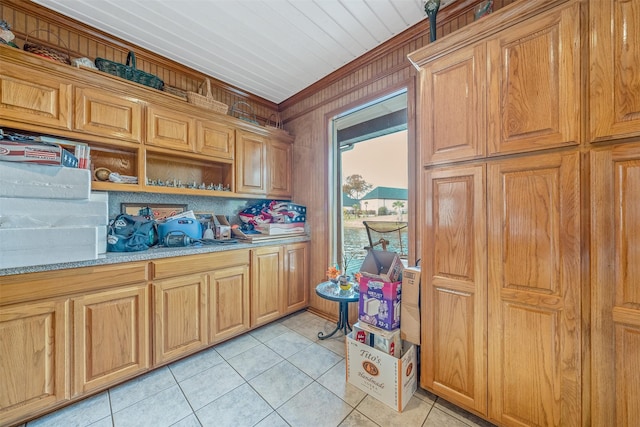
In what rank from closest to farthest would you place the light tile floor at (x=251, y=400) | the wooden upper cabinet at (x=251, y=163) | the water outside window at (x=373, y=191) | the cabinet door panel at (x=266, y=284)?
1. the light tile floor at (x=251, y=400)
2. the water outside window at (x=373, y=191)
3. the cabinet door panel at (x=266, y=284)
4. the wooden upper cabinet at (x=251, y=163)

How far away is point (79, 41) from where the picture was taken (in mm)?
2012

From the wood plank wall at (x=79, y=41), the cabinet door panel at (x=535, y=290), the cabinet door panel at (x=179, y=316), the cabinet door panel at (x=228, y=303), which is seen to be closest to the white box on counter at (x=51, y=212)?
the cabinet door panel at (x=179, y=316)

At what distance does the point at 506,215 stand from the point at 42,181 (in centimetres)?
271

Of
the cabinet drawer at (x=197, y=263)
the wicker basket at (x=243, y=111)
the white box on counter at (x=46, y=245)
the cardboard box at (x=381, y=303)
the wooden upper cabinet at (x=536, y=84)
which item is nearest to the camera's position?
the wooden upper cabinet at (x=536, y=84)

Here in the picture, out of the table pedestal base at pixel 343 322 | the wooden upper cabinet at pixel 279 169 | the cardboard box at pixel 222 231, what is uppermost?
the wooden upper cabinet at pixel 279 169

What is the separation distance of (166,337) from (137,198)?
1.31m

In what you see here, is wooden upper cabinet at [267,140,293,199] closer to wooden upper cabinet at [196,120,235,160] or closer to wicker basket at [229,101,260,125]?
wicker basket at [229,101,260,125]

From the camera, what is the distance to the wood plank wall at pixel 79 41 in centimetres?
177

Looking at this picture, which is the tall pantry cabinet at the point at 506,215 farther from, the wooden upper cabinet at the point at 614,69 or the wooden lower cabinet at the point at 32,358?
the wooden lower cabinet at the point at 32,358

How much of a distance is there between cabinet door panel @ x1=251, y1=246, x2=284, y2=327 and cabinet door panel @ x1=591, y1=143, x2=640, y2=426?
2.36 m

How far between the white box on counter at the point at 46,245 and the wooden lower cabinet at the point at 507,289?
2.23 meters

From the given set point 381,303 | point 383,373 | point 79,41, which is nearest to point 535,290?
point 381,303

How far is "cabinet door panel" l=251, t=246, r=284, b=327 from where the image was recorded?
2.50 m

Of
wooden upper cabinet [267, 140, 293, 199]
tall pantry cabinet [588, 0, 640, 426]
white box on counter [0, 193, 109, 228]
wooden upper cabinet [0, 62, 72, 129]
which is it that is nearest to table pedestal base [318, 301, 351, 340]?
wooden upper cabinet [267, 140, 293, 199]
